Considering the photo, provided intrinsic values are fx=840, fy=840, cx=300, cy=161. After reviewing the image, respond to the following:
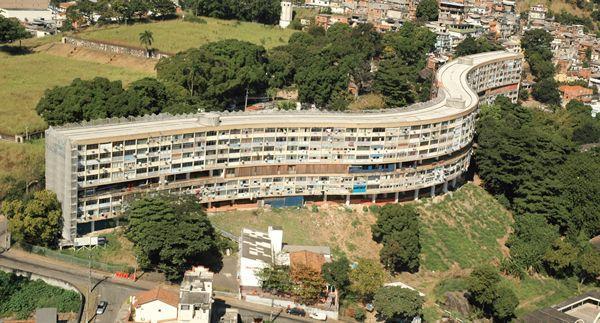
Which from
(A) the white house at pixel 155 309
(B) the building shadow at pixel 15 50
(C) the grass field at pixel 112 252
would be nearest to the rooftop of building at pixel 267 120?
(C) the grass field at pixel 112 252

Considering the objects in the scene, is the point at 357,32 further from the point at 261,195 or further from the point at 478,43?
the point at 261,195

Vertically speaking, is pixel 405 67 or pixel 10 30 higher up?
pixel 10 30

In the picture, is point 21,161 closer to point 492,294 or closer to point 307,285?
→ point 307,285

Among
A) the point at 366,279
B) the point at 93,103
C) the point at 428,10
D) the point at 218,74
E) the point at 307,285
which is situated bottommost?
the point at 366,279

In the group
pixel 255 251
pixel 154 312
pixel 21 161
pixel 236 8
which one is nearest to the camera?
pixel 154 312

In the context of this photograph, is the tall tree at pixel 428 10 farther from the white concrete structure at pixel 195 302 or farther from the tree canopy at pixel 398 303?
the white concrete structure at pixel 195 302

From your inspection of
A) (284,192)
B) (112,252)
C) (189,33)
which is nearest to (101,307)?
(112,252)
